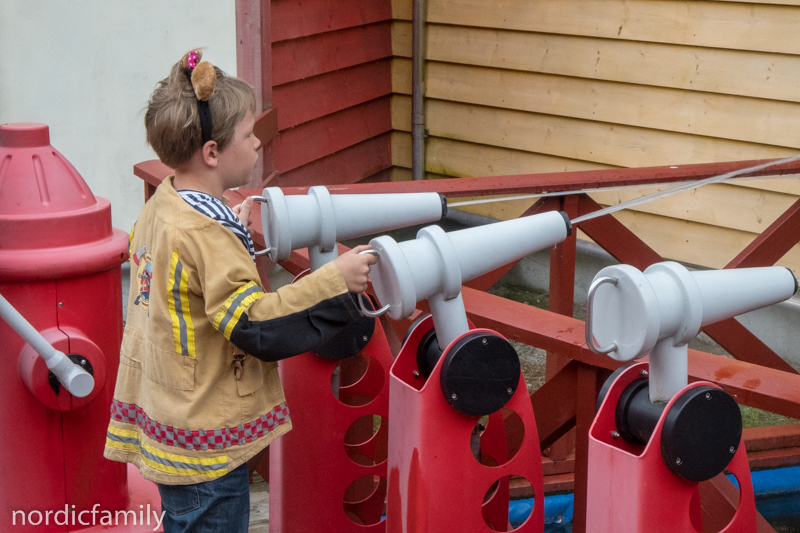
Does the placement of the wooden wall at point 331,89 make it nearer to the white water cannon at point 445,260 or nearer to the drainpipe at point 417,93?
the drainpipe at point 417,93

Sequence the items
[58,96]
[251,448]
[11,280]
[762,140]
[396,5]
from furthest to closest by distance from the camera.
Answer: [396,5], [762,140], [58,96], [11,280], [251,448]

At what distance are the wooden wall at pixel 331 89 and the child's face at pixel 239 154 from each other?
2666 mm

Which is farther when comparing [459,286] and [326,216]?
[326,216]

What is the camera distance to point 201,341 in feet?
4.42

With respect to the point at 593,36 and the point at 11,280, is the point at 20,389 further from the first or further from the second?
the point at 593,36

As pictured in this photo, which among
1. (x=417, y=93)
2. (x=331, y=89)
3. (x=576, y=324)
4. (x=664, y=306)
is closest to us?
(x=664, y=306)

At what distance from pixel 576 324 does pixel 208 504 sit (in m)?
0.74

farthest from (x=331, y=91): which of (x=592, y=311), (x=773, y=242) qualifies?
(x=592, y=311)

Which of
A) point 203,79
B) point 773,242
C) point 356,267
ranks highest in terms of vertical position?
point 203,79

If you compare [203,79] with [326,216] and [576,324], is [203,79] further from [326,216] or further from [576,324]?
[576,324]

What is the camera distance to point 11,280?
1.63 meters

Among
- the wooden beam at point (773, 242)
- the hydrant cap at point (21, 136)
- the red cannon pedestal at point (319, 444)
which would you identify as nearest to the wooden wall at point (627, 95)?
the wooden beam at point (773, 242)

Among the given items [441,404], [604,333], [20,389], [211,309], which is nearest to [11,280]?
[20,389]

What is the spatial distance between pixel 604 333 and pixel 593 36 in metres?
3.72
